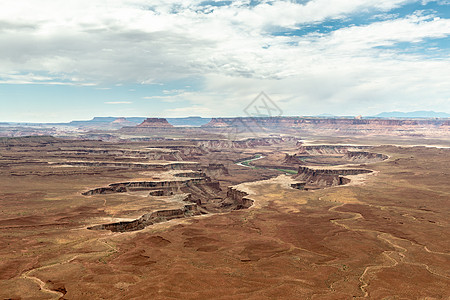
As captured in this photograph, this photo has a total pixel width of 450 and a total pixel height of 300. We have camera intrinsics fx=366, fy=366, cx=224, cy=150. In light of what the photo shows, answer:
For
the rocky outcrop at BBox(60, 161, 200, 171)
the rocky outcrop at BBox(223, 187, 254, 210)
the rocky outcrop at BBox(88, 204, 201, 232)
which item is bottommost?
the rocky outcrop at BBox(223, 187, 254, 210)

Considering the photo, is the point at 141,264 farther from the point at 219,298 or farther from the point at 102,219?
the point at 102,219

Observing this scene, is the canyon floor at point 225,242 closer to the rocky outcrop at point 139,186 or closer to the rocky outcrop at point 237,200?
A: the rocky outcrop at point 139,186

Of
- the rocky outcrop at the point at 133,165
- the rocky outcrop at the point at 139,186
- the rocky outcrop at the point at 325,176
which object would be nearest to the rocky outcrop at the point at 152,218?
the rocky outcrop at the point at 139,186

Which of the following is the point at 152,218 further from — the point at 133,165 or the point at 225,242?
the point at 133,165

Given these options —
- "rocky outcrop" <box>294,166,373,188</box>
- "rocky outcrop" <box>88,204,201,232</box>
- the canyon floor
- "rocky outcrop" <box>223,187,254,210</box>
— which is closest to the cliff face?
"rocky outcrop" <box>223,187,254,210</box>

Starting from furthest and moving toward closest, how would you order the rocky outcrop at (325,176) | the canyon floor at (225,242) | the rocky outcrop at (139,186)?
the rocky outcrop at (325,176) < the rocky outcrop at (139,186) < the canyon floor at (225,242)

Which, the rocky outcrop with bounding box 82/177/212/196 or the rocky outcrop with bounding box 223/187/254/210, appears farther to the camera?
the rocky outcrop with bounding box 82/177/212/196

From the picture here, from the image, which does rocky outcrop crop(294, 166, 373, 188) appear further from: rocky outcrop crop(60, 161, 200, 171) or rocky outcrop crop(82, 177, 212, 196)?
rocky outcrop crop(60, 161, 200, 171)

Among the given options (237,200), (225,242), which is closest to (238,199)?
(237,200)

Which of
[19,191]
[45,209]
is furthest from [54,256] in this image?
[19,191]

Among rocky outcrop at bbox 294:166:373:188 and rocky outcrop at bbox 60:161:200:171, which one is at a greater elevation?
rocky outcrop at bbox 60:161:200:171

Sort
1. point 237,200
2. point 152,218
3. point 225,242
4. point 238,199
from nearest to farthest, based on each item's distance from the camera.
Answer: point 225,242 → point 152,218 → point 238,199 → point 237,200

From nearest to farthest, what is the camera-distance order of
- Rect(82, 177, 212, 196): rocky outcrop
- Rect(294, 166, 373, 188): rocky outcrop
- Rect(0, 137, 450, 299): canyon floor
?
1. Rect(0, 137, 450, 299): canyon floor
2. Rect(82, 177, 212, 196): rocky outcrop
3. Rect(294, 166, 373, 188): rocky outcrop
